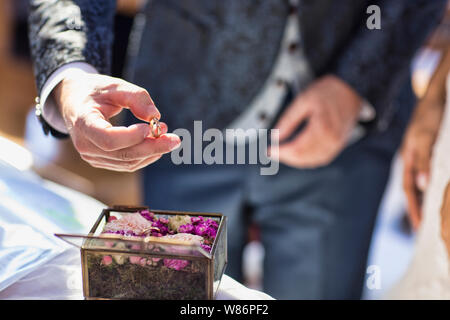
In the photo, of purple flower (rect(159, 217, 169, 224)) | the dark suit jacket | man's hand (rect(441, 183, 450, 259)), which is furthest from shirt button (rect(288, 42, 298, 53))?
purple flower (rect(159, 217, 169, 224))

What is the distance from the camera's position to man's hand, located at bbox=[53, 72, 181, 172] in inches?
14.0

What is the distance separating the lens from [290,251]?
104cm

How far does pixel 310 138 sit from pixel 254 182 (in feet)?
0.52

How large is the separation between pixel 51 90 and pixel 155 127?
4.9 inches

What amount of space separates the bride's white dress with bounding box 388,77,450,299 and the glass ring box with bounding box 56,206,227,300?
287mm

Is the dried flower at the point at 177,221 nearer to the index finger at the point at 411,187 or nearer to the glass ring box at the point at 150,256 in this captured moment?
the glass ring box at the point at 150,256

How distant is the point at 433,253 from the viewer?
1.88ft

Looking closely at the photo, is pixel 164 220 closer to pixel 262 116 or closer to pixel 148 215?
pixel 148 215

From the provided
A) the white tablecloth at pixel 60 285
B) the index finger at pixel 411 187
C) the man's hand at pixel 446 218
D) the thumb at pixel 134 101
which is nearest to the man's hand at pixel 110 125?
the thumb at pixel 134 101

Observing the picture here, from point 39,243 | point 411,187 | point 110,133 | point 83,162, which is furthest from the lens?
point 411,187

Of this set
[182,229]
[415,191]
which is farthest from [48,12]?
[415,191]

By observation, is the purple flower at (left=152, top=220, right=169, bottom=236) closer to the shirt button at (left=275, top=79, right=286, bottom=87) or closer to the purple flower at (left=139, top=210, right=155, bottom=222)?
the purple flower at (left=139, top=210, right=155, bottom=222)

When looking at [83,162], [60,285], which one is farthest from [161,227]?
[83,162]

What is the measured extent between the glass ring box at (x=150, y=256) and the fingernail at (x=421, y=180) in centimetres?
44
